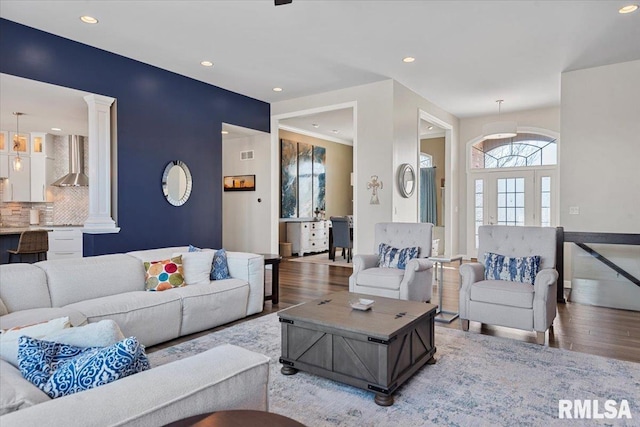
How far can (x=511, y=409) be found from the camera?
236cm

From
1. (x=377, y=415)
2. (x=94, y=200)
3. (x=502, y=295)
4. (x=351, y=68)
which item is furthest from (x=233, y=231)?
(x=377, y=415)

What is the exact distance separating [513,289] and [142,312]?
325cm

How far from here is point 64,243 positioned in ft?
22.4

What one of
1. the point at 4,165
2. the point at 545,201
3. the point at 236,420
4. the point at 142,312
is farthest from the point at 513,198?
the point at 4,165

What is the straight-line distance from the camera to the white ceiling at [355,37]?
12.7 feet

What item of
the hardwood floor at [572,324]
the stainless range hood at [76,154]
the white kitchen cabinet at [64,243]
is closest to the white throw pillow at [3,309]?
the hardwood floor at [572,324]

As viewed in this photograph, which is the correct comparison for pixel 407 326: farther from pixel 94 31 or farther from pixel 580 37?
pixel 94 31

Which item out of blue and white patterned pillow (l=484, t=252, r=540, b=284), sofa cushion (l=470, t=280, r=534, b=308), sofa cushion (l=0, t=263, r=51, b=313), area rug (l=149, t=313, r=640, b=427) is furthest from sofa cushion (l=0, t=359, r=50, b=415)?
blue and white patterned pillow (l=484, t=252, r=540, b=284)

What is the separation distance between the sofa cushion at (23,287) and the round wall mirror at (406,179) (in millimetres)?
4796

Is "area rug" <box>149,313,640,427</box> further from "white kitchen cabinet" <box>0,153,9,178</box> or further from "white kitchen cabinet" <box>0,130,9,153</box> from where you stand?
"white kitchen cabinet" <box>0,130,9,153</box>

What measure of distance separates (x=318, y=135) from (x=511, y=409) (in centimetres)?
875

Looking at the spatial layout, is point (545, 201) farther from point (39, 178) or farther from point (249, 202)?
point (39, 178)

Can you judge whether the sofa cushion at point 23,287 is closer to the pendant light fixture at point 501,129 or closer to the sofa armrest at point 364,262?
the sofa armrest at point 364,262

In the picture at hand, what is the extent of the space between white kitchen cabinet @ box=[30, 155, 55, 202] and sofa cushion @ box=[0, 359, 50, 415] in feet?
26.6
